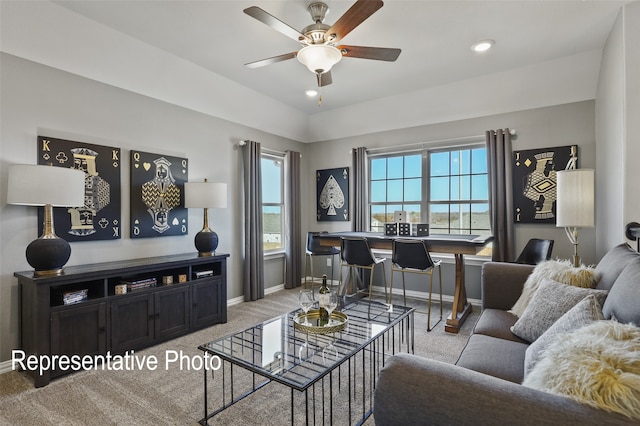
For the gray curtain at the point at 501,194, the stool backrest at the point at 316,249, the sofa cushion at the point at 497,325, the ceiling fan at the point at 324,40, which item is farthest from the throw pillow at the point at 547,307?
the stool backrest at the point at 316,249

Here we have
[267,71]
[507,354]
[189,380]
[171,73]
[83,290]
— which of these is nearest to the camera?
[507,354]

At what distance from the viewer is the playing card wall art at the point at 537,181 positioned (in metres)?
3.74

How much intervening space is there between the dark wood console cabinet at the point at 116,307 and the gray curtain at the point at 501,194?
324cm

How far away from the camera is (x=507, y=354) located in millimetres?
1646

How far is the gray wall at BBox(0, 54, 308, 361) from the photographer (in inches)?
100.0

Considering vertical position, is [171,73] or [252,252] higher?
[171,73]

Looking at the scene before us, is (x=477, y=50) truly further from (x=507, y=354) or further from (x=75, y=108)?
(x=75, y=108)

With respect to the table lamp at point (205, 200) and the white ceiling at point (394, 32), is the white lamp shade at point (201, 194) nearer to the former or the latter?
the table lamp at point (205, 200)

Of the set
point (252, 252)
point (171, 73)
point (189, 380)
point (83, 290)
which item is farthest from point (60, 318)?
point (171, 73)

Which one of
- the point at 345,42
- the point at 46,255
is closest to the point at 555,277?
the point at 345,42

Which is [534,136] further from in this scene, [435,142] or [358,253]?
[358,253]

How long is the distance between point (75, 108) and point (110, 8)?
0.90 m

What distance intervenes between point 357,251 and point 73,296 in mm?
2743

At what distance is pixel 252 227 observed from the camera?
14.6ft
